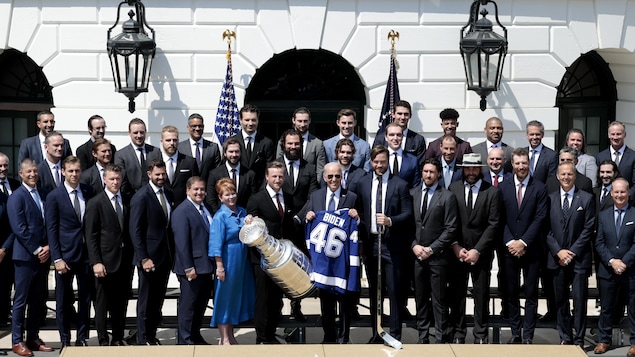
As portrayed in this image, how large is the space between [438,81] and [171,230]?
5.80m

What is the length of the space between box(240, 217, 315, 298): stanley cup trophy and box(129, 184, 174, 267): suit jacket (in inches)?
36.1

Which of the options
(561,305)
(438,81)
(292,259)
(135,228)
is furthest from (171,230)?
(438,81)

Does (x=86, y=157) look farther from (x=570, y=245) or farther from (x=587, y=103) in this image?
(x=587, y=103)

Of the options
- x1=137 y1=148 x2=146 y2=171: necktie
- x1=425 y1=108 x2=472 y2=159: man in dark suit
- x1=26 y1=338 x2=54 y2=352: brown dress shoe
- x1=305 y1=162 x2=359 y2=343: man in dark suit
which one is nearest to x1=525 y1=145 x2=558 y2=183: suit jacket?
x1=425 y1=108 x2=472 y2=159: man in dark suit

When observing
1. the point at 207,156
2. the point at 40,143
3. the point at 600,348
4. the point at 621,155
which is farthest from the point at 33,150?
the point at 621,155

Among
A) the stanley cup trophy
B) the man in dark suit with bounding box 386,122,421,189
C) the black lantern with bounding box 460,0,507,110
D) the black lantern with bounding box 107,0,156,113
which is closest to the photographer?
the stanley cup trophy

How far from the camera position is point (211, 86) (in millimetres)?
17719

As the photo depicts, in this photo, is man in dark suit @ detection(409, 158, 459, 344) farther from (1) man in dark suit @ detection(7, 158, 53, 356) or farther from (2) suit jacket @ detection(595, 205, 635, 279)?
(1) man in dark suit @ detection(7, 158, 53, 356)

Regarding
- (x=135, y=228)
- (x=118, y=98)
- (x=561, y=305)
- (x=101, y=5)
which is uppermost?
(x=101, y=5)

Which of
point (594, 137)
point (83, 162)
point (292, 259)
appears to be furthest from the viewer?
point (594, 137)

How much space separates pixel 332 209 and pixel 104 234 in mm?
2479

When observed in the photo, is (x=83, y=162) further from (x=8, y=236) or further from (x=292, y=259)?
(x=292, y=259)

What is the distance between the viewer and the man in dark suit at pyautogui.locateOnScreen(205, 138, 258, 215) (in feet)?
46.9

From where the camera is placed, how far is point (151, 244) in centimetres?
1352
